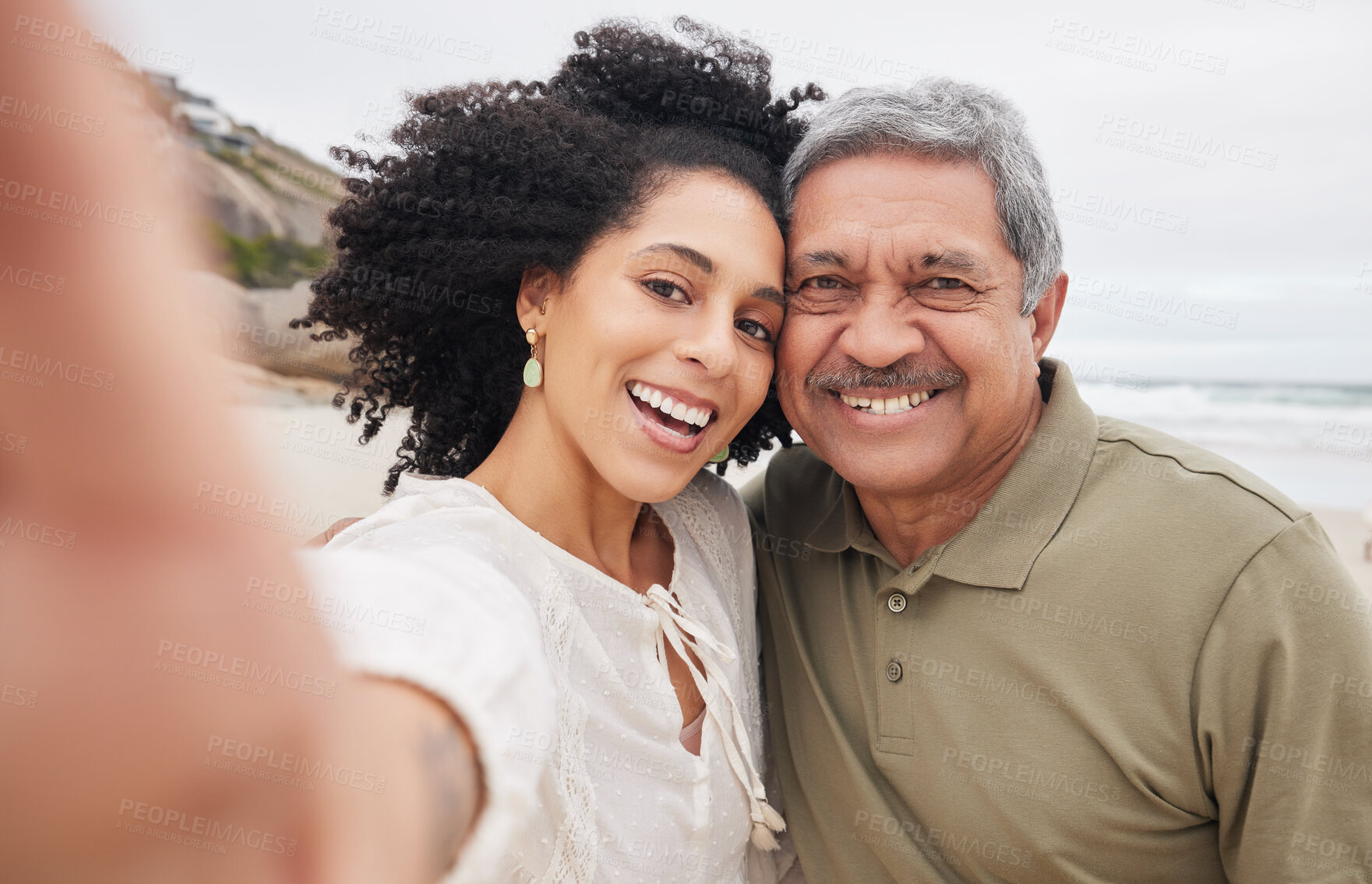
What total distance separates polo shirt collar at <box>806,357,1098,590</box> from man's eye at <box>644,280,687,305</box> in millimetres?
857

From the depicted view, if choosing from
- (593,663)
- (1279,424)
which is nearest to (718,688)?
(593,663)

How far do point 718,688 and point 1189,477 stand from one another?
1.27m

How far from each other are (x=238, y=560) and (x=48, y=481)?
68 mm

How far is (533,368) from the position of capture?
7.83 feet

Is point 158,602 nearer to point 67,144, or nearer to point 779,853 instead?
point 67,144

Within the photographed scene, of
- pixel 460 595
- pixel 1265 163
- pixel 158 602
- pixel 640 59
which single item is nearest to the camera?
pixel 158 602

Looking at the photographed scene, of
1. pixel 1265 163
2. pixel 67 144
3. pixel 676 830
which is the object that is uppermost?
pixel 1265 163

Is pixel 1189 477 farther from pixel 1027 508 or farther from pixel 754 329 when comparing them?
pixel 754 329

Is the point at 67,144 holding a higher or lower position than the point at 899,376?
higher

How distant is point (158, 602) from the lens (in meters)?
0.30

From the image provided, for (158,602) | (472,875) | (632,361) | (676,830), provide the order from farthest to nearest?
(632,361)
(676,830)
(472,875)
(158,602)

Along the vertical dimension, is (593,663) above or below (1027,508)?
below

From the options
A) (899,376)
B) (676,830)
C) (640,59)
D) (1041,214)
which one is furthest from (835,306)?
(676,830)

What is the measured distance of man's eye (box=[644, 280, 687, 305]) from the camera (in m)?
2.26
